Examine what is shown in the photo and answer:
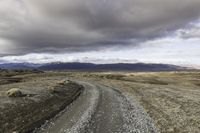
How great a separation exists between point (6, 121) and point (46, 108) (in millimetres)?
8102

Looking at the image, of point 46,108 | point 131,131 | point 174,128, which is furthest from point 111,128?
point 46,108

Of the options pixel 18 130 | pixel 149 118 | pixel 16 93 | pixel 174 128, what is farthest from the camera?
pixel 16 93

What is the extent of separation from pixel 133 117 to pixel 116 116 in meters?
1.67

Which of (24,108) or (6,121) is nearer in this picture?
(6,121)

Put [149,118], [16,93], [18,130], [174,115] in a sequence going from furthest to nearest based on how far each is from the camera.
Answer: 1. [16,93]
2. [174,115]
3. [149,118]
4. [18,130]

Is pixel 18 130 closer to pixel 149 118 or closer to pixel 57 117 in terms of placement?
pixel 57 117

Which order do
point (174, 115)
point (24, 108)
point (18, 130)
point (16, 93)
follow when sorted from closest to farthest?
1. point (18, 130)
2. point (174, 115)
3. point (24, 108)
4. point (16, 93)

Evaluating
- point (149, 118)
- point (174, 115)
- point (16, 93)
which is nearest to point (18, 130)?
A: point (149, 118)

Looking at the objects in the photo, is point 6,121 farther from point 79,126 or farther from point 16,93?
point 16,93

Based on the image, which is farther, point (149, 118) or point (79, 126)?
point (149, 118)

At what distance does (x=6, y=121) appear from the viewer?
70.3 feet

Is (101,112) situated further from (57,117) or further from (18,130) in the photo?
(18,130)

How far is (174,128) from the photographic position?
20375 millimetres

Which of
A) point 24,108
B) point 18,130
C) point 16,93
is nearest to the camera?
point 18,130
